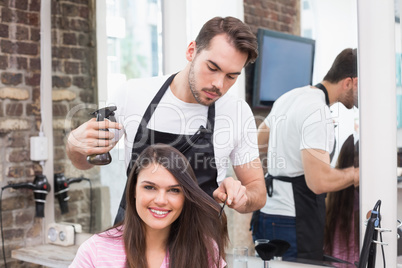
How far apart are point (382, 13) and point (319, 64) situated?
0.30 metres

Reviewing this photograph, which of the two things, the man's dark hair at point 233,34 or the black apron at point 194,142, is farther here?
the black apron at point 194,142

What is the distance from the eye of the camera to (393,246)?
77.0 inches

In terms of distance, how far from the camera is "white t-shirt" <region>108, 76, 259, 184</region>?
2.17 metres

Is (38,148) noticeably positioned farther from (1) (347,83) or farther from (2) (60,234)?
(1) (347,83)

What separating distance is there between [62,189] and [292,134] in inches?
62.7

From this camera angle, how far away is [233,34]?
2047 millimetres

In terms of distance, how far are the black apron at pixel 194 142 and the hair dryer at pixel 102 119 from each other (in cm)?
14

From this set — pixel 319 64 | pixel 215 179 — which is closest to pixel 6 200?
pixel 215 179

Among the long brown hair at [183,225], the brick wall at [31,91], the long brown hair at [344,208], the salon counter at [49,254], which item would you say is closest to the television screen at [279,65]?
the long brown hair at [344,208]

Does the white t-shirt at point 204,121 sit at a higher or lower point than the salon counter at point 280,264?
higher

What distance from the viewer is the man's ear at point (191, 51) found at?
7.06 ft

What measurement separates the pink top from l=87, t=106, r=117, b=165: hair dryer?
41 cm

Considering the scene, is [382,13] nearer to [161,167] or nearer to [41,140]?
[161,167]

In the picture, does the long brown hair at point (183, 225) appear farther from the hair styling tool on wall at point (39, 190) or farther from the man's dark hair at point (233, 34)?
the hair styling tool on wall at point (39, 190)
